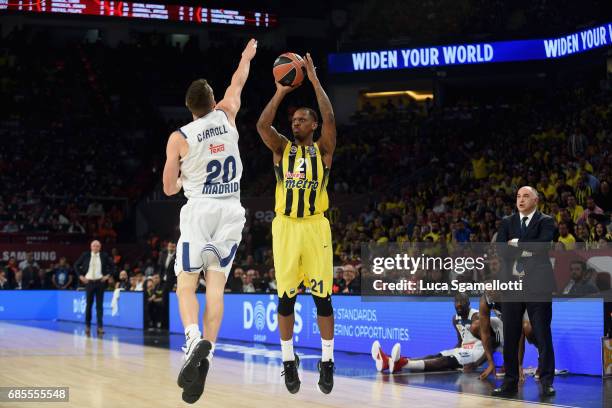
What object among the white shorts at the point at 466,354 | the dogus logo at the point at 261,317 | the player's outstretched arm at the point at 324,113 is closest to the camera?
the player's outstretched arm at the point at 324,113

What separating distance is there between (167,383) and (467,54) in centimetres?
1936

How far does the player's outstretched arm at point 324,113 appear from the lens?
706 centimetres

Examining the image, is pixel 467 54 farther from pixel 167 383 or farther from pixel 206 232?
pixel 206 232

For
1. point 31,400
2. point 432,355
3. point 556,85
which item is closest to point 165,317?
point 432,355

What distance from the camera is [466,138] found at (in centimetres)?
2605

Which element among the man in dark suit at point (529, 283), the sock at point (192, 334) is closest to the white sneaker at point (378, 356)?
the man in dark suit at point (529, 283)

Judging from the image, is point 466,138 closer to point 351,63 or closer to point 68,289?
point 351,63

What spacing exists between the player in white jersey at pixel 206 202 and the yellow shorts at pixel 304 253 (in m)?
0.78

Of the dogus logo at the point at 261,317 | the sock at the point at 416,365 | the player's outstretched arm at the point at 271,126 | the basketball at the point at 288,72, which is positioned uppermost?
the basketball at the point at 288,72

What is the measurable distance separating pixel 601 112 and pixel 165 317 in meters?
11.0

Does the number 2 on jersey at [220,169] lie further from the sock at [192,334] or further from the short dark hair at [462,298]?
the short dark hair at [462,298]

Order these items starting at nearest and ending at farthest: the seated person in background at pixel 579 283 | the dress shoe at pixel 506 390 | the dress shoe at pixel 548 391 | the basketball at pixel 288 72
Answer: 1. the basketball at pixel 288 72
2. the dress shoe at pixel 548 391
3. the dress shoe at pixel 506 390
4. the seated person in background at pixel 579 283

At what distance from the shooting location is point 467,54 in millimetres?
27109

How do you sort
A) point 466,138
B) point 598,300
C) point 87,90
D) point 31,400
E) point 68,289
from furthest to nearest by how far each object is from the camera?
point 87,90 < point 466,138 < point 68,289 < point 598,300 < point 31,400
